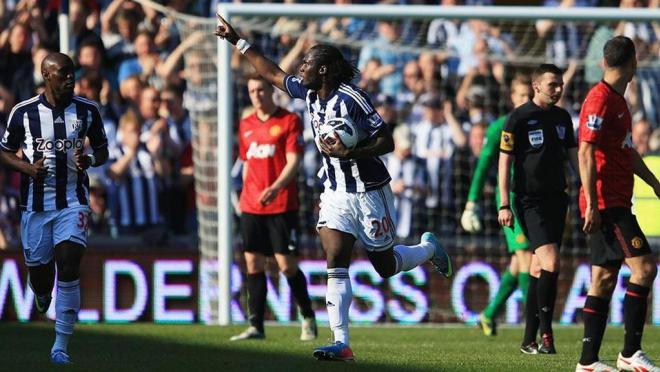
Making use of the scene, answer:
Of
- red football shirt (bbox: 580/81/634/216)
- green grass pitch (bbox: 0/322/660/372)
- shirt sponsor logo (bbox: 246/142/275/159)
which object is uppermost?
shirt sponsor logo (bbox: 246/142/275/159)

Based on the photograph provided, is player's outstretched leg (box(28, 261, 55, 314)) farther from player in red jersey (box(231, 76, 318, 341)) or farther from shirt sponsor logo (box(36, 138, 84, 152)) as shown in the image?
player in red jersey (box(231, 76, 318, 341))

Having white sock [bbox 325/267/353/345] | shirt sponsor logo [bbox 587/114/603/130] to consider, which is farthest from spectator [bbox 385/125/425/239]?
shirt sponsor logo [bbox 587/114/603/130]

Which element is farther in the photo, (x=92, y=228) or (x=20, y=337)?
(x=92, y=228)

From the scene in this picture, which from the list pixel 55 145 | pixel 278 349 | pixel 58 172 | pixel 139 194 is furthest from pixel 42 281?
pixel 139 194

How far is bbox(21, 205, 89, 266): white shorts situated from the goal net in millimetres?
4578

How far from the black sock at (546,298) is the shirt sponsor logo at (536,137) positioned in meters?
1.02

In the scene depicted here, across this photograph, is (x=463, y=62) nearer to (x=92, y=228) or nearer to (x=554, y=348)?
(x=92, y=228)

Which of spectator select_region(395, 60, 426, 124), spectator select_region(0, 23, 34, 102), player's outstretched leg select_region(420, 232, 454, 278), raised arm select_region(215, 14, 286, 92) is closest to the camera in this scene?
raised arm select_region(215, 14, 286, 92)

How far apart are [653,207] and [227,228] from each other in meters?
4.78

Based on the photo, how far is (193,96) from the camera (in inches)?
619

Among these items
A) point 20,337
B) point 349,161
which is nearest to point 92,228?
point 20,337

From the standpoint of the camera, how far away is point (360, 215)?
9266 mm

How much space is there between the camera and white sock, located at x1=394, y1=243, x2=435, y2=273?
9.70 m

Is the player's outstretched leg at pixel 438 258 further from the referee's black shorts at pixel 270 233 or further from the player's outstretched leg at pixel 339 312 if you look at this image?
the referee's black shorts at pixel 270 233
